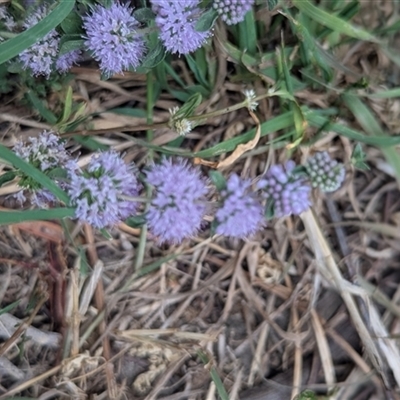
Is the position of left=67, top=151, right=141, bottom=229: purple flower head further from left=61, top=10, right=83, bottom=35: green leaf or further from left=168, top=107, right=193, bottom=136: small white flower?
left=61, top=10, right=83, bottom=35: green leaf

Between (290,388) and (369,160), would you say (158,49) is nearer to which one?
(369,160)

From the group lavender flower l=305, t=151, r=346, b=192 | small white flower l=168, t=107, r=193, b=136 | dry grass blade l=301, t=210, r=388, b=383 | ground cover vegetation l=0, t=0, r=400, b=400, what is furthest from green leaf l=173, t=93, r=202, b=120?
dry grass blade l=301, t=210, r=388, b=383

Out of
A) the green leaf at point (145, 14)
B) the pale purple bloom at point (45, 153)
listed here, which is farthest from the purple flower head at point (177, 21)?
the pale purple bloom at point (45, 153)

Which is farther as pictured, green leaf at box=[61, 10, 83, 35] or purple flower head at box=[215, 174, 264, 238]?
green leaf at box=[61, 10, 83, 35]

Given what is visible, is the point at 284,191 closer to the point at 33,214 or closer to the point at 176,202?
the point at 176,202

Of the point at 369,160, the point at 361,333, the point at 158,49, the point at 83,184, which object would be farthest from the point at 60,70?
→ the point at 361,333

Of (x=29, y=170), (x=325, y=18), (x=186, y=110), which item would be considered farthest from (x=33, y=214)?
(x=325, y=18)
